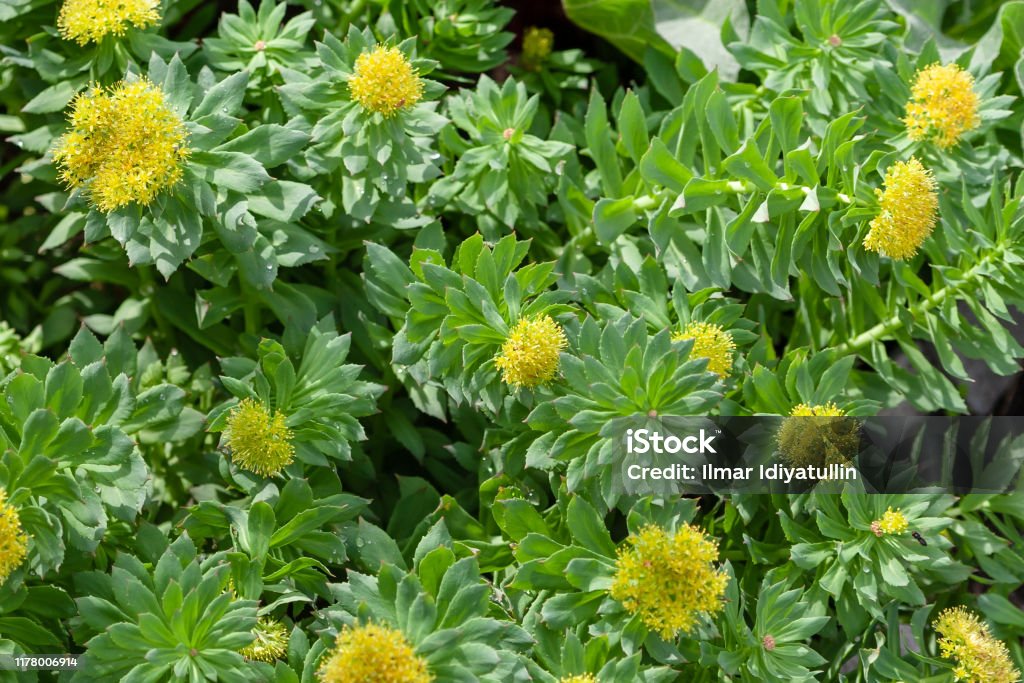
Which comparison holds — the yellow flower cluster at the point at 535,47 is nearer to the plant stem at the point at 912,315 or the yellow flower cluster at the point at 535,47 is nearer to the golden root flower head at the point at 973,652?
the plant stem at the point at 912,315

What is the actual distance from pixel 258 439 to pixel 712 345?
856 millimetres

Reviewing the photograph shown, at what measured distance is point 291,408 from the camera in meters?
1.75

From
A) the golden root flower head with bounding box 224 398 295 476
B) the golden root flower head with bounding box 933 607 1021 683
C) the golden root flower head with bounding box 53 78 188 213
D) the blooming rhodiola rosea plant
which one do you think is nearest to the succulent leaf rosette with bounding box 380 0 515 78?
the blooming rhodiola rosea plant

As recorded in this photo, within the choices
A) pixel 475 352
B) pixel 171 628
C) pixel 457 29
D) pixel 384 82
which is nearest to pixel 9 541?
pixel 171 628

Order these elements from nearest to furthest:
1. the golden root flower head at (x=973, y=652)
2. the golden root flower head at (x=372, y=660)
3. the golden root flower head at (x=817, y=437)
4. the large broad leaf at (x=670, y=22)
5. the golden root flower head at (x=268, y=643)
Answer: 1. the golden root flower head at (x=372, y=660)
2. the golden root flower head at (x=268, y=643)
3. the golden root flower head at (x=973, y=652)
4. the golden root flower head at (x=817, y=437)
5. the large broad leaf at (x=670, y=22)

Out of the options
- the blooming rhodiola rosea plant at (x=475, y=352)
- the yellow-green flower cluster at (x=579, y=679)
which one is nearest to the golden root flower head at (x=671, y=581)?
the blooming rhodiola rosea plant at (x=475, y=352)

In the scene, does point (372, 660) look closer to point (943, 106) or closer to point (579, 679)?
point (579, 679)

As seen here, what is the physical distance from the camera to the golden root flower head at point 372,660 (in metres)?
1.33

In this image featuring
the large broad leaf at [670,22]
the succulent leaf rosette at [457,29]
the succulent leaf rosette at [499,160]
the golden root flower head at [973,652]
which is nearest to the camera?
the golden root flower head at [973,652]

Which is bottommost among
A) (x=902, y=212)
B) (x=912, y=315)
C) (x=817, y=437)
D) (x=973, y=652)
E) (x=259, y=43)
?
(x=973, y=652)

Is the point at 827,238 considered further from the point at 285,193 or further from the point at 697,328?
the point at 285,193

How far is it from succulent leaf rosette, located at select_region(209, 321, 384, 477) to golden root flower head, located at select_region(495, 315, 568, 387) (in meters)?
0.32

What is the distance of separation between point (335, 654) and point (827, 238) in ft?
3.89

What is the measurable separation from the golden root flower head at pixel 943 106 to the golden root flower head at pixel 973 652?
3.12 feet
